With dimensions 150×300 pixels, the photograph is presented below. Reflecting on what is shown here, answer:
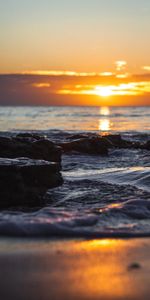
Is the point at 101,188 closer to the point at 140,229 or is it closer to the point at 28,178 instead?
Answer: the point at 28,178

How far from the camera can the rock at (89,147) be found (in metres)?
12.2

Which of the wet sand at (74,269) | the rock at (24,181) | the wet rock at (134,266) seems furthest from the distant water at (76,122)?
the wet rock at (134,266)

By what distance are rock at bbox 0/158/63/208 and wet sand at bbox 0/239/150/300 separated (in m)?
1.39

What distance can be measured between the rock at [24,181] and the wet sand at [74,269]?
1.39 m

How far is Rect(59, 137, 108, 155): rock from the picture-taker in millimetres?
12211

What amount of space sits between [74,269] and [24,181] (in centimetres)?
255

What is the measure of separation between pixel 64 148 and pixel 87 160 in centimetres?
195

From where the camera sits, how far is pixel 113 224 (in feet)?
13.1

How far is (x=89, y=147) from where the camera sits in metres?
12.4

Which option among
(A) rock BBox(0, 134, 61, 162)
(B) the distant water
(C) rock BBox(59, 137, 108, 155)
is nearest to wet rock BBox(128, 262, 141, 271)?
(A) rock BBox(0, 134, 61, 162)

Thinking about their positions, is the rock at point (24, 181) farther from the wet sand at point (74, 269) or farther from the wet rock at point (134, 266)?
the wet rock at point (134, 266)

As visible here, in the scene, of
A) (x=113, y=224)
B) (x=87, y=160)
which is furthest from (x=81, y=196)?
(x=87, y=160)

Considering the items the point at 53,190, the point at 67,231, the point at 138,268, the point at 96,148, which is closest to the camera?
the point at 138,268

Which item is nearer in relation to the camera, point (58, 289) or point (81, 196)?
point (58, 289)
